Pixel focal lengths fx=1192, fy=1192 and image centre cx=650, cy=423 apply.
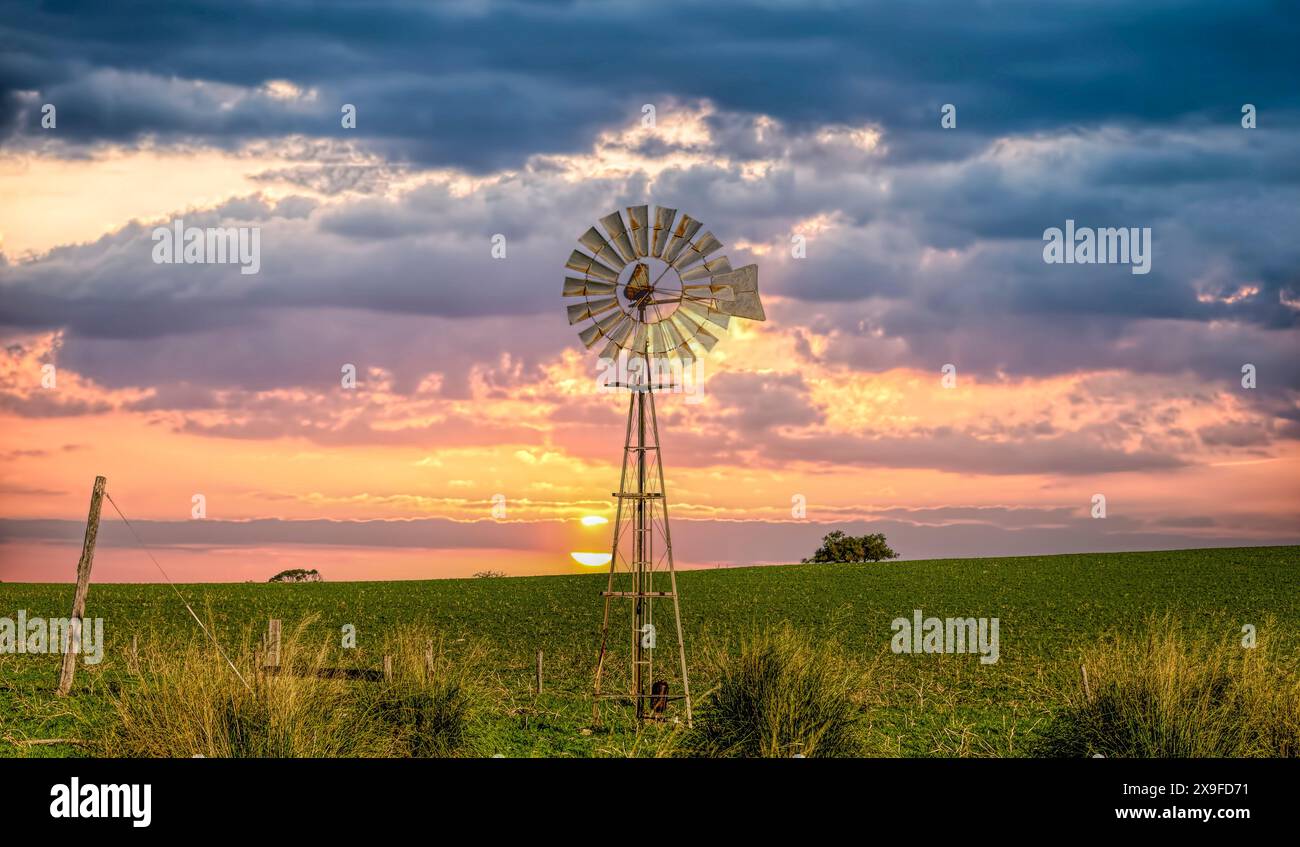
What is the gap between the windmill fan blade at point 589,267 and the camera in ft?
59.1

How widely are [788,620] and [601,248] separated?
22.0 ft

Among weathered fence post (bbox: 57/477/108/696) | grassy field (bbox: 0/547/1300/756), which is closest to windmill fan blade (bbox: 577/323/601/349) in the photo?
grassy field (bbox: 0/547/1300/756)

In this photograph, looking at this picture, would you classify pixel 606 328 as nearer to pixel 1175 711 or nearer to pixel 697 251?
Result: pixel 697 251

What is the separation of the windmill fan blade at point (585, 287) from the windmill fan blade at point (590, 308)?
0.14m

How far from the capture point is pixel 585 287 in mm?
18062

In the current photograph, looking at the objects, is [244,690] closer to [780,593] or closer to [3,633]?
[3,633]

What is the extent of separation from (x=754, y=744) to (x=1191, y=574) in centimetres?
4610

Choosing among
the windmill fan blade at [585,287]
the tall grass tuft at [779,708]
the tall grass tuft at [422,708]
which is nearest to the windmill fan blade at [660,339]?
the windmill fan blade at [585,287]

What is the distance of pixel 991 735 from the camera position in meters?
17.5

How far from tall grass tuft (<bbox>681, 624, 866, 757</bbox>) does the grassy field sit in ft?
2.50

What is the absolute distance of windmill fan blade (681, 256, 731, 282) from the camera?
59.0 feet

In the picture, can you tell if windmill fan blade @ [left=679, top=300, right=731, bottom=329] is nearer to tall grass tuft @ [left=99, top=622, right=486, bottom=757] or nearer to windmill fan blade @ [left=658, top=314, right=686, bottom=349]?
windmill fan blade @ [left=658, top=314, right=686, bottom=349]
